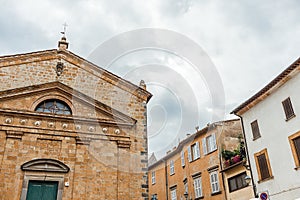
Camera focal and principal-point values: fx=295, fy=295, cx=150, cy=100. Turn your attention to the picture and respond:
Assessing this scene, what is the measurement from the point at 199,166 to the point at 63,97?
1170 cm

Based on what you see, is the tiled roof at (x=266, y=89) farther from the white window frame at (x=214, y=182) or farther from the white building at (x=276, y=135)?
the white window frame at (x=214, y=182)

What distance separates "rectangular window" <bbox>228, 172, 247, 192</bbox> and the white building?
1.96m

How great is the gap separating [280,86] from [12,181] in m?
12.0

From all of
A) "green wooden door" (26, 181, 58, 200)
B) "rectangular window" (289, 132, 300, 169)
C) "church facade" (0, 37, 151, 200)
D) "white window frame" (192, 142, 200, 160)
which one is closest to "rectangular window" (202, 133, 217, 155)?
"white window frame" (192, 142, 200, 160)

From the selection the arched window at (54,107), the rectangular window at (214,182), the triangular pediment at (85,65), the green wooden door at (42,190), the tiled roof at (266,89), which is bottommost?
the green wooden door at (42,190)

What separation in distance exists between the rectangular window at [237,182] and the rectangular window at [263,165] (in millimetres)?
2338

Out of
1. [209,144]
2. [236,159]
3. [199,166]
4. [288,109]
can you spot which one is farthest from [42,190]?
[199,166]

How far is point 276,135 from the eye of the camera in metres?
13.3

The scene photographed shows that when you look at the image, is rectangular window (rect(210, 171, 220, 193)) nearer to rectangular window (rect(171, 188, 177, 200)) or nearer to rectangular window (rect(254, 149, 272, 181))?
rectangular window (rect(254, 149, 272, 181))

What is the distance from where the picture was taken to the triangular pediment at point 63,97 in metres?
13.2

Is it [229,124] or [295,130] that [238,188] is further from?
[295,130]

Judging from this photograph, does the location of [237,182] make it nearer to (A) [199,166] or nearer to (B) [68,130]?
(A) [199,166]

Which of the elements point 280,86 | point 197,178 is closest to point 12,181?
point 280,86

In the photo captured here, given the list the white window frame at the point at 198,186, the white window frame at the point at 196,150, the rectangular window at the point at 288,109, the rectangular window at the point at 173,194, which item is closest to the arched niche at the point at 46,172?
the rectangular window at the point at 288,109
